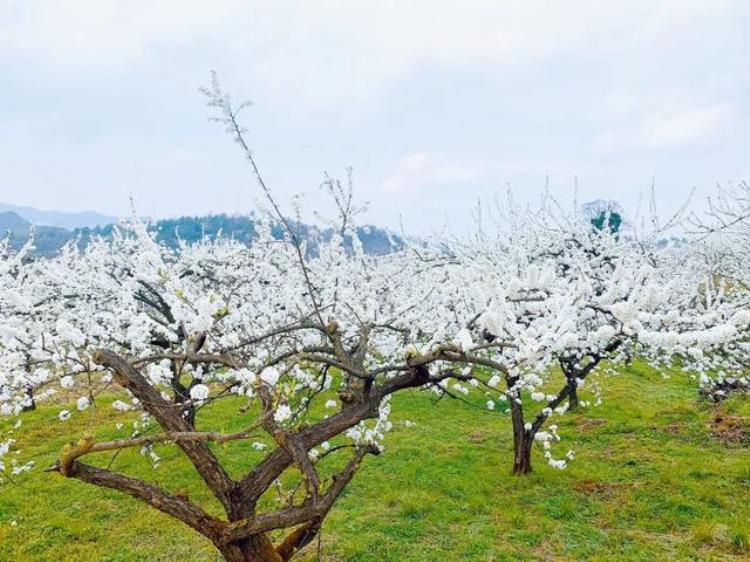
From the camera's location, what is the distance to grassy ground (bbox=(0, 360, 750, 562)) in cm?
855

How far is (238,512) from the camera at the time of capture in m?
5.53

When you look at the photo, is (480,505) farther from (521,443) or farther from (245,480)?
(245,480)

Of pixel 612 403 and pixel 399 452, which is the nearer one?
pixel 399 452

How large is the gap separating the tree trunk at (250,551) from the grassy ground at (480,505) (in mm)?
3066

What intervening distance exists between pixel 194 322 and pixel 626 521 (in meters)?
8.16

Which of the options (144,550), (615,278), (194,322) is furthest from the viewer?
(144,550)

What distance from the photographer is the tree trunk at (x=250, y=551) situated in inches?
215

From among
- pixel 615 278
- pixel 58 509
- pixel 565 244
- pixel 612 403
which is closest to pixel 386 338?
pixel 565 244

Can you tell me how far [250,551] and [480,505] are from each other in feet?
19.2

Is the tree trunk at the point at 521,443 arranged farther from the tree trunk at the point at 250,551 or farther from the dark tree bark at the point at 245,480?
the tree trunk at the point at 250,551

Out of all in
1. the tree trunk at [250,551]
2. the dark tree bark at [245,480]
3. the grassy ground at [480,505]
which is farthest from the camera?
the grassy ground at [480,505]

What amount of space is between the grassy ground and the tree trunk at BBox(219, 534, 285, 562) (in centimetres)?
307

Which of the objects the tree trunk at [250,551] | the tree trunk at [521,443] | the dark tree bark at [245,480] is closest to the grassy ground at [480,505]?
the tree trunk at [521,443]

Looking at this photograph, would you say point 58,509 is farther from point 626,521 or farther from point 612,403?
point 612,403
